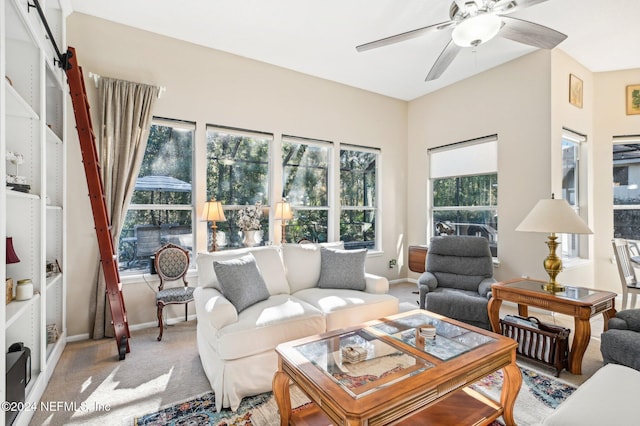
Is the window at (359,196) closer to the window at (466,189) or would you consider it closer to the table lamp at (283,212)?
the window at (466,189)

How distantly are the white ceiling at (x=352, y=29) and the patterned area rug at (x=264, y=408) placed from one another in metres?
3.35

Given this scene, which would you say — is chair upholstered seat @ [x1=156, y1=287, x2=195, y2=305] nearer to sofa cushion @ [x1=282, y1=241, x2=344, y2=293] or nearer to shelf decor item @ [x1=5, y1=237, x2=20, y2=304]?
sofa cushion @ [x1=282, y1=241, x2=344, y2=293]

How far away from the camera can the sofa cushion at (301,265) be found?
3268 millimetres

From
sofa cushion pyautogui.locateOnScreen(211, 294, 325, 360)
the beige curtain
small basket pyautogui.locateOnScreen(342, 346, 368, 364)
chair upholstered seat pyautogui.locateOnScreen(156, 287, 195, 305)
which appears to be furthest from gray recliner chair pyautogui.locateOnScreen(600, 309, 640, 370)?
the beige curtain

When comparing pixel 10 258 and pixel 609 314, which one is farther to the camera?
pixel 609 314

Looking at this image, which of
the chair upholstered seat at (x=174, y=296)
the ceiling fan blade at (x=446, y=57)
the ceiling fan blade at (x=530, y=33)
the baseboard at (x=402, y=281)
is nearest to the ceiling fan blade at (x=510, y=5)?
the ceiling fan blade at (x=530, y=33)

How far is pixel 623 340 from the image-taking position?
87.0 inches

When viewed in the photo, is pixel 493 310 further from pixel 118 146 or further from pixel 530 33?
pixel 118 146

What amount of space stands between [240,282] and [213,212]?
1323 mm

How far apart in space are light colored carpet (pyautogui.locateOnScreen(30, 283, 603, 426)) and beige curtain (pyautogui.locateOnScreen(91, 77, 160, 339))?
47 cm

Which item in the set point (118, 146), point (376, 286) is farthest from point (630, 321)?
point (118, 146)

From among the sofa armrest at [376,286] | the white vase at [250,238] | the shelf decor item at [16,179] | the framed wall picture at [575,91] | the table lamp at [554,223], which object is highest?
the framed wall picture at [575,91]

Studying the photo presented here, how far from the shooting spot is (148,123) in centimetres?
347

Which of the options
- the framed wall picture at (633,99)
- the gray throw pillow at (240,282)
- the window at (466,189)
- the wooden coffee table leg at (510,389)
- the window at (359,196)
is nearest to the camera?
the wooden coffee table leg at (510,389)
